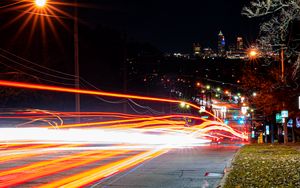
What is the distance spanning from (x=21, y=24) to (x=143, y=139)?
42.9ft

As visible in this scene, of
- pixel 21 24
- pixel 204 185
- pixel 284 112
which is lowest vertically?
pixel 204 185

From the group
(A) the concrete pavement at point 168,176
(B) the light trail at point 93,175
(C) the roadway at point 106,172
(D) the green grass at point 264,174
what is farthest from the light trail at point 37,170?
(D) the green grass at point 264,174

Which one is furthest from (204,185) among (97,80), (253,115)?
(97,80)

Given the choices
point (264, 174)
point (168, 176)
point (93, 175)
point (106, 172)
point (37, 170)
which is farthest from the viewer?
point (37, 170)

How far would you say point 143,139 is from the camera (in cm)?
3784

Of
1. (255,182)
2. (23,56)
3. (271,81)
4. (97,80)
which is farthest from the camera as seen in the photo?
(97,80)

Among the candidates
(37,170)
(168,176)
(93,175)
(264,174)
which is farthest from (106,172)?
(264,174)

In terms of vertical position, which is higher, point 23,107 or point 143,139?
point 23,107

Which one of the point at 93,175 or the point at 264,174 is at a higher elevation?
the point at 264,174

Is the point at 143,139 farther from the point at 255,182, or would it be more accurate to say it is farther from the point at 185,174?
the point at 255,182

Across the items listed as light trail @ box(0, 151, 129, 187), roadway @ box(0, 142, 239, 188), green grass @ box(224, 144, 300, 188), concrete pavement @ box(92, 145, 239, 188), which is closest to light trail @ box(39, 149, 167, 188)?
roadway @ box(0, 142, 239, 188)

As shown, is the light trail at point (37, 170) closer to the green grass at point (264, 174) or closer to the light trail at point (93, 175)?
the light trail at point (93, 175)

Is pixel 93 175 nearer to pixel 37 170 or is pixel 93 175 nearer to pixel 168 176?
pixel 168 176

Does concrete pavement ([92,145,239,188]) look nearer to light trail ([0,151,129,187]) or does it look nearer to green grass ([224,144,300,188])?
green grass ([224,144,300,188])
